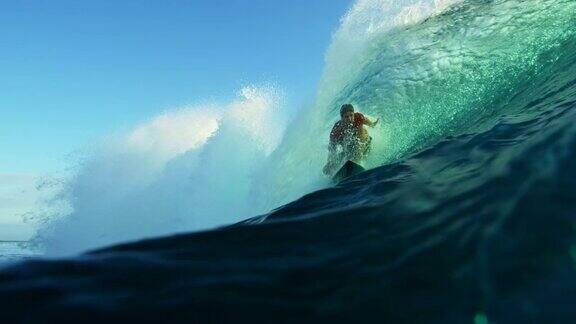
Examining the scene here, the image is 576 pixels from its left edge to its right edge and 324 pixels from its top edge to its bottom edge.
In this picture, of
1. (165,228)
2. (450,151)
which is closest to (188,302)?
(450,151)

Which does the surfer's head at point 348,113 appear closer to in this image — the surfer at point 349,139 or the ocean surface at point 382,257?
the surfer at point 349,139

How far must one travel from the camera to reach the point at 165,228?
16.4 meters

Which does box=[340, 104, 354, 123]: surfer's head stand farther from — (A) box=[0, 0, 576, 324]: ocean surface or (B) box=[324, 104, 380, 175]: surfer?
(A) box=[0, 0, 576, 324]: ocean surface

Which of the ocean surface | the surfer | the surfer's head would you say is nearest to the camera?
the ocean surface

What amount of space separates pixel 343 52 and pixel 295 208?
13.1 metres

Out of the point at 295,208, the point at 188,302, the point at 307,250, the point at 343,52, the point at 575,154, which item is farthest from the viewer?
the point at 343,52

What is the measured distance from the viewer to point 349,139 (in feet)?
27.9

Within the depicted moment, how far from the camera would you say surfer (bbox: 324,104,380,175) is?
8.47 m

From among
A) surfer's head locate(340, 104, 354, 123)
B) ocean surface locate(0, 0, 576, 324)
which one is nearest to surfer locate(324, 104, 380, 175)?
surfer's head locate(340, 104, 354, 123)

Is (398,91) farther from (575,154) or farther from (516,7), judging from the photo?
(575,154)

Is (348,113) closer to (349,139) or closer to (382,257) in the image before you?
(349,139)

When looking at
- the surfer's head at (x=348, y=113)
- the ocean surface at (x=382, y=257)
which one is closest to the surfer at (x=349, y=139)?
the surfer's head at (x=348, y=113)

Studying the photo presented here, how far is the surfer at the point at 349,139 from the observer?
27.8 feet

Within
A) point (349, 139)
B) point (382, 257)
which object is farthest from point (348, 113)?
point (382, 257)
